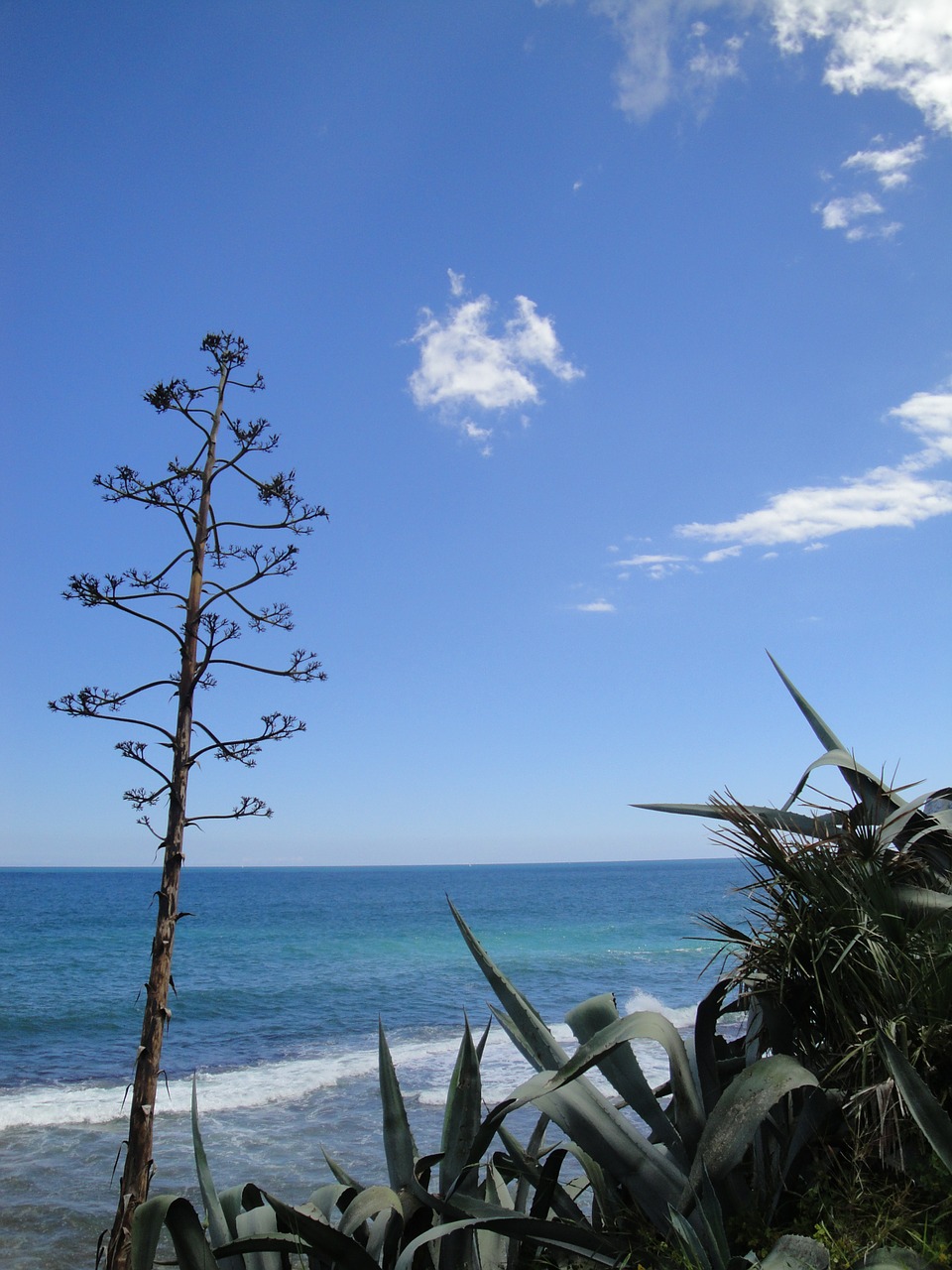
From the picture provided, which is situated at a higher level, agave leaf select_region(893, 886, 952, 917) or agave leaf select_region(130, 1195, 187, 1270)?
agave leaf select_region(893, 886, 952, 917)

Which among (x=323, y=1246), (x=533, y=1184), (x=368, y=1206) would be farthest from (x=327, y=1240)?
(x=533, y=1184)

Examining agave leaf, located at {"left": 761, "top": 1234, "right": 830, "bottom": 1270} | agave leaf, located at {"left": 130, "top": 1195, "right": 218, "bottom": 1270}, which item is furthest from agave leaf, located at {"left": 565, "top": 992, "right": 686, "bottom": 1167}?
agave leaf, located at {"left": 130, "top": 1195, "right": 218, "bottom": 1270}

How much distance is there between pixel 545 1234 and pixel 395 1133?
2.40 ft

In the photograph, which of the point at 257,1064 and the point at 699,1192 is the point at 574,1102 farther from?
the point at 257,1064

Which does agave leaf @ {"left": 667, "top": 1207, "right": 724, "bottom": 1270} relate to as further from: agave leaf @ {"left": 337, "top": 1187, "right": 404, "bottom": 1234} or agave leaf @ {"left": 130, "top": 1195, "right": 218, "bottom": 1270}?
agave leaf @ {"left": 130, "top": 1195, "right": 218, "bottom": 1270}

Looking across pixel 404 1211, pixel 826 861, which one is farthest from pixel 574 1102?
pixel 826 861

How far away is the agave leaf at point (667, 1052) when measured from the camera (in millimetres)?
2635

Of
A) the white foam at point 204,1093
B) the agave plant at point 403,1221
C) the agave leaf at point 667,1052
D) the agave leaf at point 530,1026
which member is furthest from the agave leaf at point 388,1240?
the white foam at point 204,1093

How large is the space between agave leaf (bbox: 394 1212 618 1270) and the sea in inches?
36.0

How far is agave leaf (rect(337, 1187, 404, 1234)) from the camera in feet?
8.87

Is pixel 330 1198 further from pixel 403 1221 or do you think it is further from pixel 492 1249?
pixel 492 1249

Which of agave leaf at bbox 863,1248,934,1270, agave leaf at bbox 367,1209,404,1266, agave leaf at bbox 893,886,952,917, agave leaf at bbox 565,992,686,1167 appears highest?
agave leaf at bbox 893,886,952,917

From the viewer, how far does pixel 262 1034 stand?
21875 millimetres

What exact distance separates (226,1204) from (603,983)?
86.2ft
